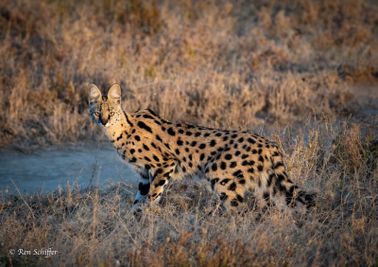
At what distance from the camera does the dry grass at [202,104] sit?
17.2 feet

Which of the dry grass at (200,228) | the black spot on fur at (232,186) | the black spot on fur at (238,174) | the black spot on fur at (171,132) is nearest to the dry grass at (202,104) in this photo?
the dry grass at (200,228)

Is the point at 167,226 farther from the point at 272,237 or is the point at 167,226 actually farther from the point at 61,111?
the point at 61,111

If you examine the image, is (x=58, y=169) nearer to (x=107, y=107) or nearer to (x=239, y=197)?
(x=107, y=107)

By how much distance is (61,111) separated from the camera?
951 cm

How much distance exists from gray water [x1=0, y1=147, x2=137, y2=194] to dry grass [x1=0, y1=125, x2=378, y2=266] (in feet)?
2.40

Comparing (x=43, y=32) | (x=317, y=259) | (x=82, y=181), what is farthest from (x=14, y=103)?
(x=317, y=259)

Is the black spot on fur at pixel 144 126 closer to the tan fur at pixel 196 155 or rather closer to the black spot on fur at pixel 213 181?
the tan fur at pixel 196 155

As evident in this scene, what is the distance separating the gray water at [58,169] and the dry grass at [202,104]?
346 millimetres

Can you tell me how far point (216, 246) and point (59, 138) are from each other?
14.4 feet

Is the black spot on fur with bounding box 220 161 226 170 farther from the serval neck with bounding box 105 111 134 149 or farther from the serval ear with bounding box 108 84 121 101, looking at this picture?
the serval ear with bounding box 108 84 121 101

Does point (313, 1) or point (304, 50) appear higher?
point (313, 1)

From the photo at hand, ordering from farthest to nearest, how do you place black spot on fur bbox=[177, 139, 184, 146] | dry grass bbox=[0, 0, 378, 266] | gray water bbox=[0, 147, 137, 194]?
gray water bbox=[0, 147, 137, 194], black spot on fur bbox=[177, 139, 184, 146], dry grass bbox=[0, 0, 378, 266]

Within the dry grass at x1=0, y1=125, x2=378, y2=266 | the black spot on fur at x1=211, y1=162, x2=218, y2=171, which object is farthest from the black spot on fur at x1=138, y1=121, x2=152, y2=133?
the black spot on fur at x1=211, y1=162, x2=218, y2=171

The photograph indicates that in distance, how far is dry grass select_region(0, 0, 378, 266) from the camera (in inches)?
207
